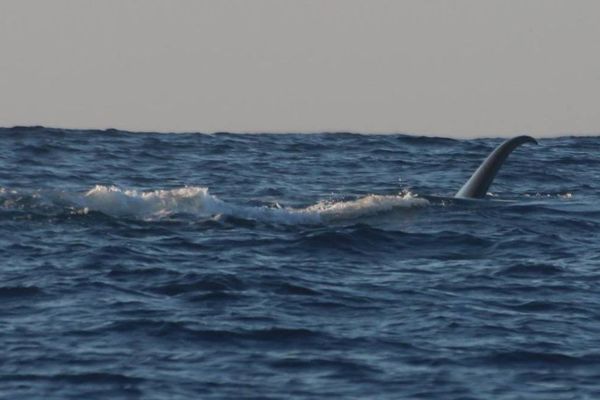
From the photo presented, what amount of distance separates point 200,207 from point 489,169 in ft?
21.7

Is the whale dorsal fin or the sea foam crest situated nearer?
the sea foam crest

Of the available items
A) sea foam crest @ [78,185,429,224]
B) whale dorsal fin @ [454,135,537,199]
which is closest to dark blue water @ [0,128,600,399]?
sea foam crest @ [78,185,429,224]

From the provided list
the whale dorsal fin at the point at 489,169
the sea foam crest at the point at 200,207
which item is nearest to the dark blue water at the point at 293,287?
the sea foam crest at the point at 200,207

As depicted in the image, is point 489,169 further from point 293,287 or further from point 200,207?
point 293,287

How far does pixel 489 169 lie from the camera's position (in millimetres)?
31781

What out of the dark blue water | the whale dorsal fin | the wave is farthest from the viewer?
the whale dorsal fin

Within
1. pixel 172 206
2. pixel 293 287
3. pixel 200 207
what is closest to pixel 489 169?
pixel 200 207

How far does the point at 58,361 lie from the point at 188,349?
5.96ft

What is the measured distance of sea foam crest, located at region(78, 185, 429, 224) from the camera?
1161 inches

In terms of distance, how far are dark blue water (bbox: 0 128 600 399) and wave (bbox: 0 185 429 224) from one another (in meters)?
0.06

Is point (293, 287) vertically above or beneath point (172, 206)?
beneath

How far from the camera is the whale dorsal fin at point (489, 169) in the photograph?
31.5 meters

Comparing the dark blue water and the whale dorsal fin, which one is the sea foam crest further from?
the whale dorsal fin

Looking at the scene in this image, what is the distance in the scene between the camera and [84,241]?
26.6 meters
